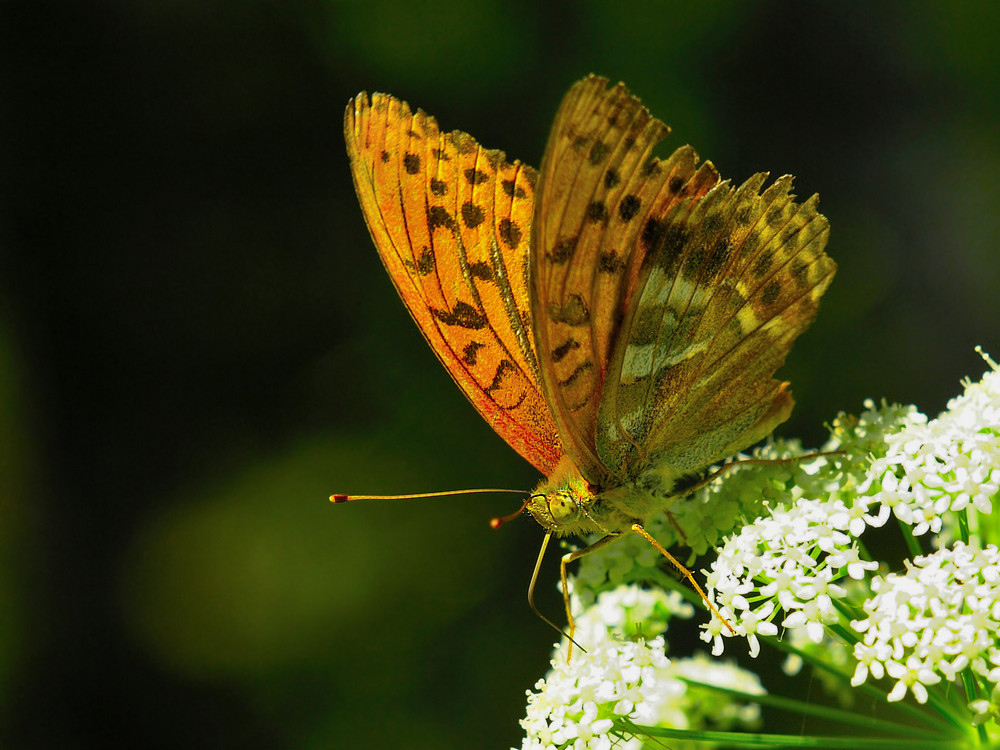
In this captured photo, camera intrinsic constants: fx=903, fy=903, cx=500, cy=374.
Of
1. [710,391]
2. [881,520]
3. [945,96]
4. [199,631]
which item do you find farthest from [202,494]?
[945,96]

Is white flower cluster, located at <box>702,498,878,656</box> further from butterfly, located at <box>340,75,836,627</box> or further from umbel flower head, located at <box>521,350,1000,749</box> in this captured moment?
butterfly, located at <box>340,75,836,627</box>

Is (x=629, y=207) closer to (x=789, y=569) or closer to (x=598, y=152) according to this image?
(x=598, y=152)

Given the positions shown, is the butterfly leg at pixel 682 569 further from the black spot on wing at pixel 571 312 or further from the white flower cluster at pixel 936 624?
the black spot on wing at pixel 571 312

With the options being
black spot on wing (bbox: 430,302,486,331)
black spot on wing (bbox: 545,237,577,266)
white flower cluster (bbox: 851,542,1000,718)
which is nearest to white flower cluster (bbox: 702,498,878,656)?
white flower cluster (bbox: 851,542,1000,718)

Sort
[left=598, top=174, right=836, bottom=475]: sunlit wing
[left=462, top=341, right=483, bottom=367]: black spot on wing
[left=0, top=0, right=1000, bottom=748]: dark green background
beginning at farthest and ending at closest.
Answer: [left=0, top=0, right=1000, bottom=748]: dark green background
[left=462, top=341, right=483, bottom=367]: black spot on wing
[left=598, top=174, right=836, bottom=475]: sunlit wing

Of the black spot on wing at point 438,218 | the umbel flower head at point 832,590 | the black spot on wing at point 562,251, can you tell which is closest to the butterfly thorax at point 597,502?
the umbel flower head at point 832,590

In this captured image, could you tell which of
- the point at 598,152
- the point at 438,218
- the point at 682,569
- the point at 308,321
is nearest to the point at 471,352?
the point at 438,218
